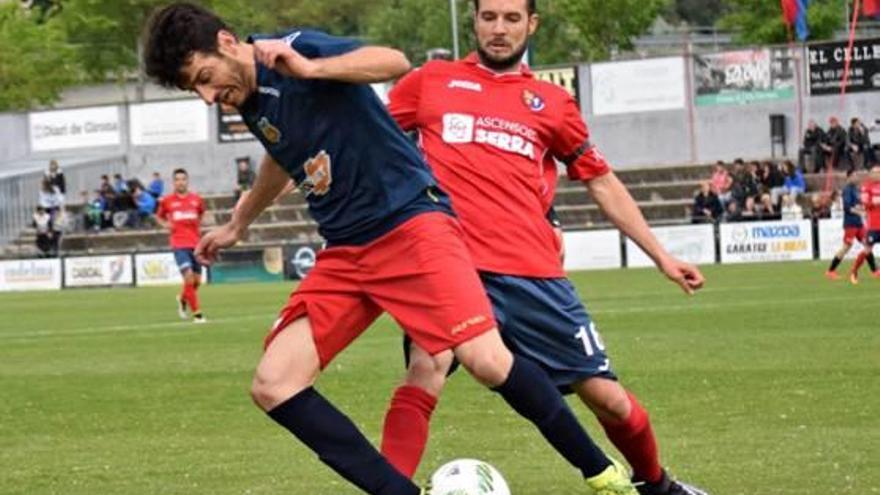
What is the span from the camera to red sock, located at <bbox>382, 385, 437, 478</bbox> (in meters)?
8.88

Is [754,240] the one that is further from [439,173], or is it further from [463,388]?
[439,173]

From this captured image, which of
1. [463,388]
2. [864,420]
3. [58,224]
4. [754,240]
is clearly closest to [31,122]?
[58,224]

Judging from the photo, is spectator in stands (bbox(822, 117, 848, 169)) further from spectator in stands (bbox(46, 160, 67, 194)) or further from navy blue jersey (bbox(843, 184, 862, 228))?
spectator in stands (bbox(46, 160, 67, 194))

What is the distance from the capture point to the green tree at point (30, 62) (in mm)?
85375

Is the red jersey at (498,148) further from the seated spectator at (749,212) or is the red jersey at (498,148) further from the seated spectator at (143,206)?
the seated spectator at (143,206)

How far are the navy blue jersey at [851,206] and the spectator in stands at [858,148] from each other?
36.1 ft

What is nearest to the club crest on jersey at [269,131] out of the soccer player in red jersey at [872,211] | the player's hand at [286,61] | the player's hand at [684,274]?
the player's hand at [286,61]

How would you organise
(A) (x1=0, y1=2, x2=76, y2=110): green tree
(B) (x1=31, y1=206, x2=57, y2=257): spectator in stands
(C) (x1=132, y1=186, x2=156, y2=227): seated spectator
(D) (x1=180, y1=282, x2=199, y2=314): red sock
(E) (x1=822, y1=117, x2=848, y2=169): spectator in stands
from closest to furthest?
(D) (x1=180, y1=282, x2=199, y2=314): red sock → (E) (x1=822, y1=117, x2=848, y2=169): spectator in stands → (B) (x1=31, y1=206, x2=57, y2=257): spectator in stands → (C) (x1=132, y1=186, x2=156, y2=227): seated spectator → (A) (x1=0, y1=2, x2=76, y2=110): green tree

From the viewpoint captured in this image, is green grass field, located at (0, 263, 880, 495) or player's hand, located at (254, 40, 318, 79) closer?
player's hand, located at (254, 40, 318, 79)

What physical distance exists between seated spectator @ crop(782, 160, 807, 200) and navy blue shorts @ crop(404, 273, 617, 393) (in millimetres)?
40099

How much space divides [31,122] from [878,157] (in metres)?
32.2

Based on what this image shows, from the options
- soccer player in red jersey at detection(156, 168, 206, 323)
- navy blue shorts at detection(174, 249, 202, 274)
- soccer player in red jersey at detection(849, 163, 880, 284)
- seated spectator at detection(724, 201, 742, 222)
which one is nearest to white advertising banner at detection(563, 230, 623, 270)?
seated spectator at detection(724, 201, 742, 222)

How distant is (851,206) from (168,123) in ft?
110

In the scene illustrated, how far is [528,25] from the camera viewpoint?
9203mm
